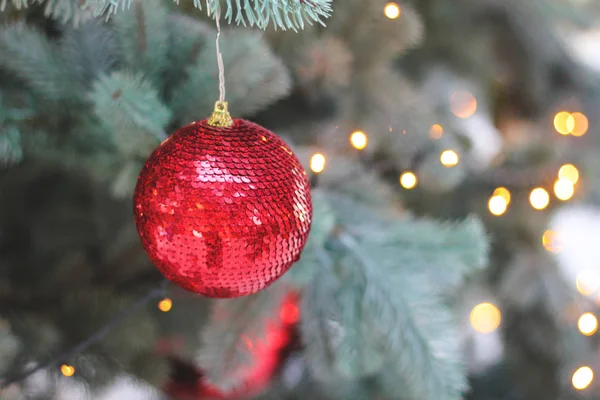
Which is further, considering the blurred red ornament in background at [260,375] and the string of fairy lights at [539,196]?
the blurred red ornament in background at [260,375]

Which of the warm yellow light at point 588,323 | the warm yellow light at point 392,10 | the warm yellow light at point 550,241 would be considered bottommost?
the warm yellow light at point 588,323

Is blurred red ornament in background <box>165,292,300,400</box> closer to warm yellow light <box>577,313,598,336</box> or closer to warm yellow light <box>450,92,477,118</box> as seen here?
warm yellow light <box>577,313,598,336</box>

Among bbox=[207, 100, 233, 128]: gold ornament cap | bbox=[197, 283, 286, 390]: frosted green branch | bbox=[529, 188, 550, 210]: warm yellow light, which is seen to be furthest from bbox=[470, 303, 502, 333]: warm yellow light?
bbox=[207, 100, 233, 128]: gold ornament cap

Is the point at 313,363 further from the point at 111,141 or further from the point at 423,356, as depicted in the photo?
the point at 111,141

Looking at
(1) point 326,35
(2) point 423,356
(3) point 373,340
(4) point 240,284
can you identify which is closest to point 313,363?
(3) point 373,340

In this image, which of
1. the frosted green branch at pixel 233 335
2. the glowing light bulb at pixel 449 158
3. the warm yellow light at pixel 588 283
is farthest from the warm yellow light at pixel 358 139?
the warm yellow light at pixel 588 283

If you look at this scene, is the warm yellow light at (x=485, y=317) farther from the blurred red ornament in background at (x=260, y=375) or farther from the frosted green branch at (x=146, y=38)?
the frosted green branch at (x=146, y=38)

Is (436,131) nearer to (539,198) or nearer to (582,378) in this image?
(539,198)
